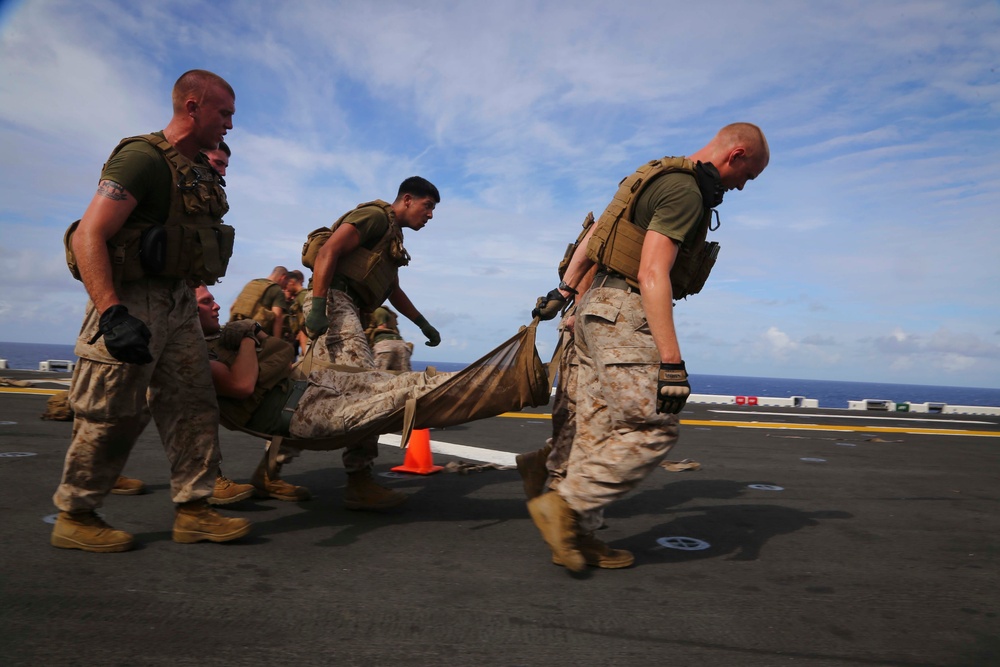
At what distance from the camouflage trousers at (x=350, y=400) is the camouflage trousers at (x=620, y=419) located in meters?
0.83

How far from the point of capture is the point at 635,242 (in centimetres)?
279

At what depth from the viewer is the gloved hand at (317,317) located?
12.2 ft

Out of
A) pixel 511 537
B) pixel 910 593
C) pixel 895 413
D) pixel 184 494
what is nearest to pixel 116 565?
pixel 184 494

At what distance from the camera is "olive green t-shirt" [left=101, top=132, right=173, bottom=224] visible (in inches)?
101

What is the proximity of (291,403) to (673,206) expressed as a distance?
202cm

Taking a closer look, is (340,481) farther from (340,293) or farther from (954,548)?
(954,548)

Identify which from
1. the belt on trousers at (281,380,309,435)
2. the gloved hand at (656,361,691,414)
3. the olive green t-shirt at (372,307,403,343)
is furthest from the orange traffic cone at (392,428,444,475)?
the gloved hand at (656,361,691,414)

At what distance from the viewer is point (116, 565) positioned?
248 cm

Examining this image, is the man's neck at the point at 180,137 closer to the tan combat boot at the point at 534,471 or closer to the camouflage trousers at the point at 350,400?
the camouflage trousers at the point at 350,400

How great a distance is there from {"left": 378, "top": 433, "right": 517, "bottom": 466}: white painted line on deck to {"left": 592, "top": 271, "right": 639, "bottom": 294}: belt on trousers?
2.70 meters

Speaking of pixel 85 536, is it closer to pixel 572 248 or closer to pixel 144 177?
pixel 144 177

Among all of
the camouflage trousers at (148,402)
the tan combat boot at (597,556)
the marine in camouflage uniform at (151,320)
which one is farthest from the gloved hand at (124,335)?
the tan combat boot at (597,556)

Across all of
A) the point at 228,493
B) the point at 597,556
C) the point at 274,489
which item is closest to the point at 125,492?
the point at 228,493

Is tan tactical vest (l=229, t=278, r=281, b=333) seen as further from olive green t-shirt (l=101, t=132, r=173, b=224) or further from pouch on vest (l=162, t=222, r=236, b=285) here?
olive green t-shirt (l=101, t=132, r=173, b=224)
